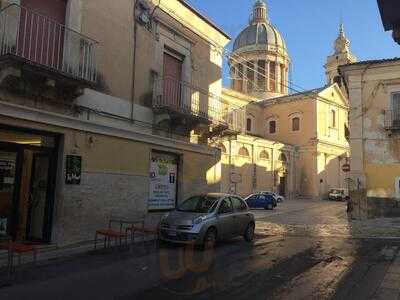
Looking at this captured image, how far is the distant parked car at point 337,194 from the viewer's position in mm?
55472

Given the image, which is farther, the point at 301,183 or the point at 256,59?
the point at 256,59

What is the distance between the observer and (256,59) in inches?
2800

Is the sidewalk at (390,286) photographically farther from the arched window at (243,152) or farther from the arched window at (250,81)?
the arched window at (250,81)

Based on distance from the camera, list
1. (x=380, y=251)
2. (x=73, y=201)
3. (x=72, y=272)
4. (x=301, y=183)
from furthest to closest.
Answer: (x=301, y=183)
(x=380, y=251)
(x=73, y=201)
(x=72, y=272)

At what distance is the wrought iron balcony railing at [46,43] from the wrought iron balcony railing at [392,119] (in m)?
17.6

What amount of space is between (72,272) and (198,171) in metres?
9.49

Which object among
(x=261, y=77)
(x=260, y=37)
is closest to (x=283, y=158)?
(x=261, y=77)

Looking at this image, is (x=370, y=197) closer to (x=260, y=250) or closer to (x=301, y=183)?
(x=260, y=250)

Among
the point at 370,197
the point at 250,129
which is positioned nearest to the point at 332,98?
the point at 250,129

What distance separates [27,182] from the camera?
12.3 metres

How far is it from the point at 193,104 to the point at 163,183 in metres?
3.26

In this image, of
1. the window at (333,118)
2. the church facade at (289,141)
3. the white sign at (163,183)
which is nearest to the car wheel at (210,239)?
the white sign at (163,183)

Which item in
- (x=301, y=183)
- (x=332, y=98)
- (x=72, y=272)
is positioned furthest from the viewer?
(x=332, y=98)

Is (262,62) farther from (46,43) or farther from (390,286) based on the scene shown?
(390,286)
